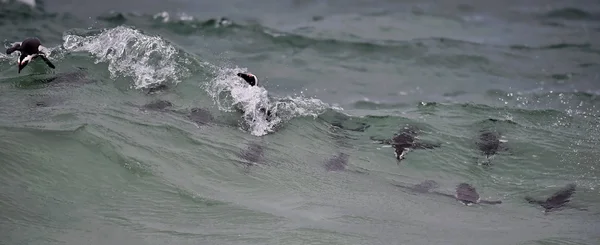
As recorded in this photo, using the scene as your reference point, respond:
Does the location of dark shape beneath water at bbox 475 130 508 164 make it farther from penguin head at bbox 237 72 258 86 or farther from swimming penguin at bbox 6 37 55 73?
swimming penguin at bbox 6 37 55 73

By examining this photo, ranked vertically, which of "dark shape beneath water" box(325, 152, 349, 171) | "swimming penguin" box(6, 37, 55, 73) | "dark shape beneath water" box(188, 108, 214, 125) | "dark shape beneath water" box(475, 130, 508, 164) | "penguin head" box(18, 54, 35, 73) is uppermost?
"dark shape beneath water" box(475, 130, 508, 164)

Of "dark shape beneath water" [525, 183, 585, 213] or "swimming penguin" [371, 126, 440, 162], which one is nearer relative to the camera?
"dark shape beneath water" [525, 183, 585, 213]

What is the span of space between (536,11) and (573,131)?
579 cm

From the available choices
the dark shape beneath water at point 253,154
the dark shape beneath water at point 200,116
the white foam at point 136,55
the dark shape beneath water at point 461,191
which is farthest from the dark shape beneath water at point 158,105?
the dark shape beneath water at point 461,191

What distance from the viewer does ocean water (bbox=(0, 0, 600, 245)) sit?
7570 millimetres

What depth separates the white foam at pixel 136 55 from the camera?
10.7 meters

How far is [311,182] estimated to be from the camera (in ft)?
28.0

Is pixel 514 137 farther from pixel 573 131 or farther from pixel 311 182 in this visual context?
pixel 311 182

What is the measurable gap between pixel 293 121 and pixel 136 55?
2.65 meters

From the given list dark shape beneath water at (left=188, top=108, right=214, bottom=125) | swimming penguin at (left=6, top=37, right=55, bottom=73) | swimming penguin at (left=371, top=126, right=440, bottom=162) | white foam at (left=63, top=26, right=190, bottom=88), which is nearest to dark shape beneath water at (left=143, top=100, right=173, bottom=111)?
dark shape beneath water at (left=188, top=108, right=214, bottom=125)

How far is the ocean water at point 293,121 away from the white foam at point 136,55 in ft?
0.11

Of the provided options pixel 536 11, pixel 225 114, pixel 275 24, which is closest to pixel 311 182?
pixel 225 114

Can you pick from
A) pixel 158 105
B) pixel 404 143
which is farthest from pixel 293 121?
pixel 158 105

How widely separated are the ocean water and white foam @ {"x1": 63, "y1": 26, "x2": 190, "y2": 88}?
0.03 m
